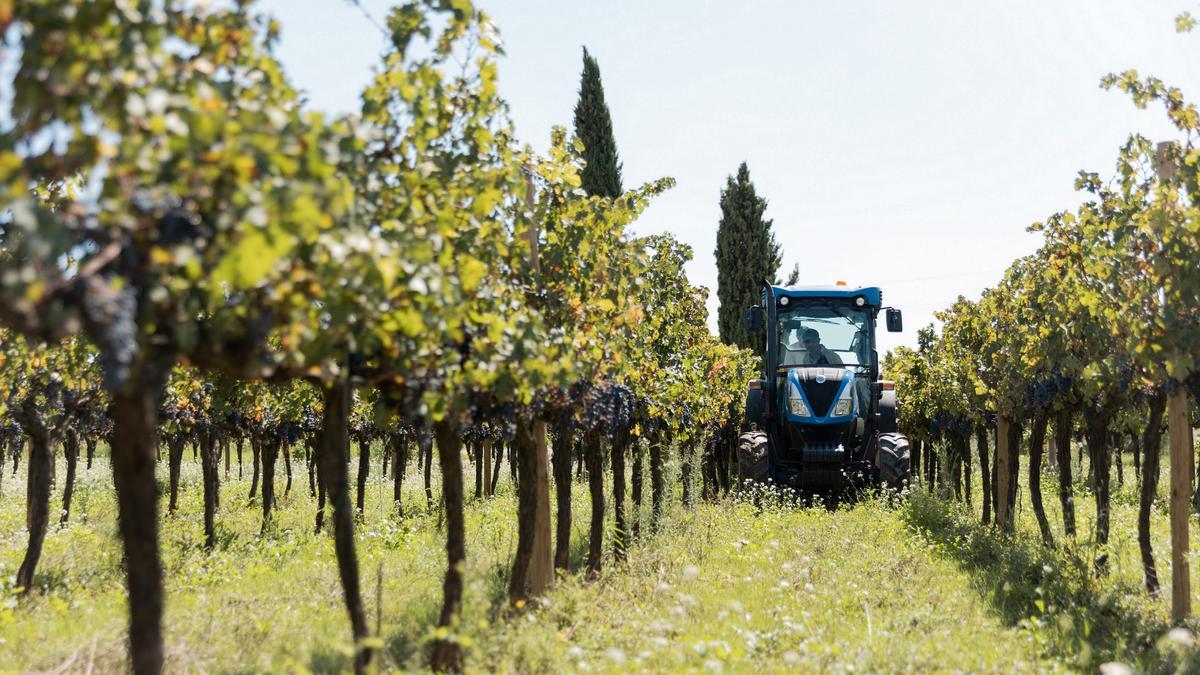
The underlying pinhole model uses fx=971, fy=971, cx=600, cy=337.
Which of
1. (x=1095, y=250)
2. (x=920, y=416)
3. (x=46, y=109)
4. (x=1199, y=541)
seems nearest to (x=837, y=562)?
(x=1095, y=250)

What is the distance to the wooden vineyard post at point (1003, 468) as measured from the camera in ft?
44.0

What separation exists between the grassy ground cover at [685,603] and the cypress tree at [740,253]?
19689 millimetres

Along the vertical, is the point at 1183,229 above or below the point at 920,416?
above

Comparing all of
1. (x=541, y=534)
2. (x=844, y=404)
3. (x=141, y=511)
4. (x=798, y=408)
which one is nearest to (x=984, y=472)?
(x=844, y=404)

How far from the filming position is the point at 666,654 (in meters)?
6.20

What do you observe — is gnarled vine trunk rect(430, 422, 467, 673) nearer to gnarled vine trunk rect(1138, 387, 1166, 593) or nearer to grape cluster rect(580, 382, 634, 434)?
grape cluster rect(580, 382, 634, 434)

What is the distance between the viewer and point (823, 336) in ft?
56.1

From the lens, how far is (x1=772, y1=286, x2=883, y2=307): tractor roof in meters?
16.6

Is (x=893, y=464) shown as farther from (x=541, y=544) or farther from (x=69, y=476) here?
(x=69, y=476)

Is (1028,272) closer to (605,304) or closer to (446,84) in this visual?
(605,304)

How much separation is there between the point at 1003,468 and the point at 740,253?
2121cm

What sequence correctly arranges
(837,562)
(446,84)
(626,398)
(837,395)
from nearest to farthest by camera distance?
(446,84)
(626,398)
(837,562)
(837,395)

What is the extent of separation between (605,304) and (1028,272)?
7.14 metres

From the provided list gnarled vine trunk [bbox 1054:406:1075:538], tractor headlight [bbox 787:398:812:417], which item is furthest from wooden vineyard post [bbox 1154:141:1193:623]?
tractor headlight [bbox 787:398:812:417]
